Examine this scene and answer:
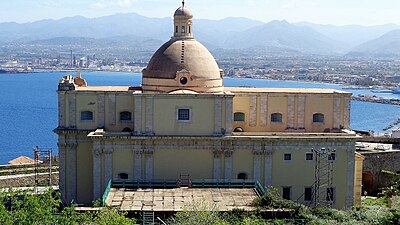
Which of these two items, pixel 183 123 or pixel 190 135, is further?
pixel 183 123

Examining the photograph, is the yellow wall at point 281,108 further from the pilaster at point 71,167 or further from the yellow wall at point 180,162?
the pilaster at point 71,167

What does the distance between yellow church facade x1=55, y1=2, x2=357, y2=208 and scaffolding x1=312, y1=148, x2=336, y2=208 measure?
12cm

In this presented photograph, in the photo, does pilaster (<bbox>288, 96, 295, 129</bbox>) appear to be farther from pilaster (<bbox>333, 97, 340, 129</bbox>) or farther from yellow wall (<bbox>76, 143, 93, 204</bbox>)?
yellow wall (<bbox>76, 143, 93, 204</bbox>)

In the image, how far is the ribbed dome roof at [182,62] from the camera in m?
38.6

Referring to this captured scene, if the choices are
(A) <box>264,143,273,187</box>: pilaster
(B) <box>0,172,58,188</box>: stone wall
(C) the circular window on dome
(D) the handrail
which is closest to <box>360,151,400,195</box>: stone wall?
(A) <box>264,143,273,187</box>: pilaster

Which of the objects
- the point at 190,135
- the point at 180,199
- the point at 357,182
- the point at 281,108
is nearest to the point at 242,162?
the point at 190,135

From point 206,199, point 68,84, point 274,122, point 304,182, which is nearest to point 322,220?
point 206,199

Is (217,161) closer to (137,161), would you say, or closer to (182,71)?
(137,161)

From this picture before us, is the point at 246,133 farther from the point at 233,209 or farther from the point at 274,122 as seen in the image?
the point at 233,209

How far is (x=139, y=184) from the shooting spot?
120 feet

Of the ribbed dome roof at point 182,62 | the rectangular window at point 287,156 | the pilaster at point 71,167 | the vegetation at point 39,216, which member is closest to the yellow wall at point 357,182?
the rectangular window at point 287,156

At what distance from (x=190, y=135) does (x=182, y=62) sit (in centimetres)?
435

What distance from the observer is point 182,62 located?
38.8m

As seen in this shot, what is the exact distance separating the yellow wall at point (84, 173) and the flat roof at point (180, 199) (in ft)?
12.2
